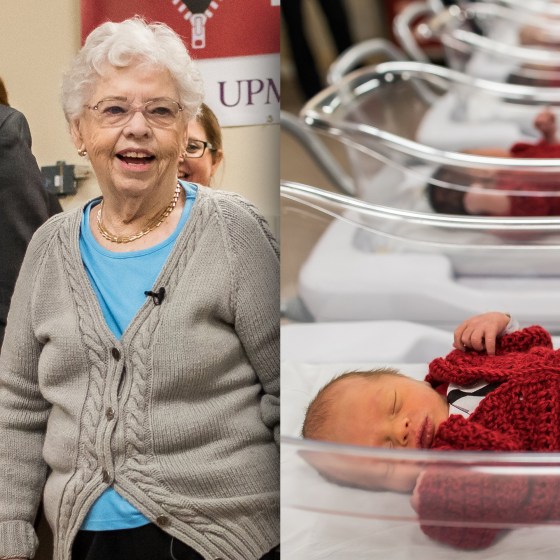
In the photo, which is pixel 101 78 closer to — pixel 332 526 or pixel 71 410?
pixel 71 410

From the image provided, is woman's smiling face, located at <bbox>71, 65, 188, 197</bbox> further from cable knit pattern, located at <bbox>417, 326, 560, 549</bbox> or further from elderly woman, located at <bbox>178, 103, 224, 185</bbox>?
cable knit pattern, located at <bbox>417, 326, 560, 549</bbox>

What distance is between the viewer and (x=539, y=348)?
76cm

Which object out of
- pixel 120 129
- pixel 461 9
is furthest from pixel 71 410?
pixel 461 9

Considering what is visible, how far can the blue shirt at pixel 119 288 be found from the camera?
534 mm

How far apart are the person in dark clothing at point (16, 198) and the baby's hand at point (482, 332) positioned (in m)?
0.36

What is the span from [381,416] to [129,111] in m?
0.27

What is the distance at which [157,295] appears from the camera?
1.75 feet

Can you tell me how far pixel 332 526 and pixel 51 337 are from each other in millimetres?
213

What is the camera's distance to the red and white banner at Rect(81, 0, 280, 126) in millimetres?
542

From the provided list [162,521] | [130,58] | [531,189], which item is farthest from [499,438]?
[531,189]

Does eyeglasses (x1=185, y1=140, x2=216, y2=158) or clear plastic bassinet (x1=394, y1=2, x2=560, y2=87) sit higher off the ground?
eyeglasses (x1=185, y1=140, x2=216, y2=158)

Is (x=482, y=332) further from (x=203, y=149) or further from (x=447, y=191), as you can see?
(x=447, y=191)

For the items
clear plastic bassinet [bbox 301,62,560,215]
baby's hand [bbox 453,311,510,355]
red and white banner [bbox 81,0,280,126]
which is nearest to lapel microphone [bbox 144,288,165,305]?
red and white banner [bbox 81,0,280,126]

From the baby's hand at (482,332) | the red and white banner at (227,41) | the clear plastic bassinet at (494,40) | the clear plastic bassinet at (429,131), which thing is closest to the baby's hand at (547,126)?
the clear plastic bassinet at (429,131)
